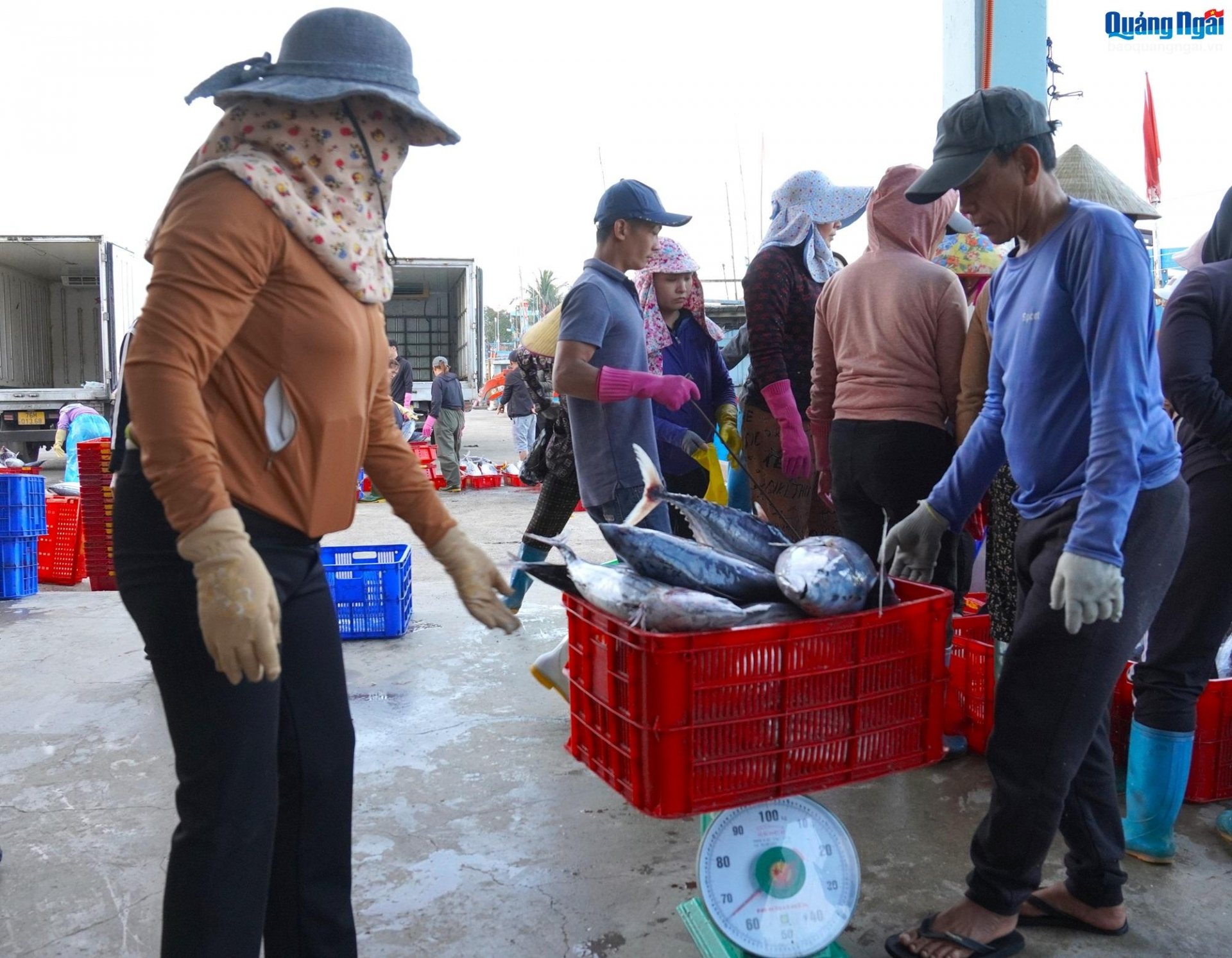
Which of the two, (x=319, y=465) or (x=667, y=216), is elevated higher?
(x=667, y=216)

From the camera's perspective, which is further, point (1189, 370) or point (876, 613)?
point (1189, 370)

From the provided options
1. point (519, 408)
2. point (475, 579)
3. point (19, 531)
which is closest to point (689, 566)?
point (475, 579)

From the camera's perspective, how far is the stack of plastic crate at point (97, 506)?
490 centimetres

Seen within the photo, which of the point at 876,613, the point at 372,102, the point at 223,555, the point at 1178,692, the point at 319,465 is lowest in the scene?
the point at 1178,692

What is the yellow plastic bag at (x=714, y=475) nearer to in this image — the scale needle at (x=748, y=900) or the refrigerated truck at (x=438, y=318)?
the scale needle at (x=748, y=900)

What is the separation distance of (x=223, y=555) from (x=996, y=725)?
65.8 inches

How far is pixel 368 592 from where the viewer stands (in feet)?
16.5

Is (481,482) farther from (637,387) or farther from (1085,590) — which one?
(1085,590)

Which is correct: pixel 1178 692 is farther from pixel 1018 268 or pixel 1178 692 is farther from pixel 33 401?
pixel 33 401

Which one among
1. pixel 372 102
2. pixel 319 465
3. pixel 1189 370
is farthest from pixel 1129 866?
pixel 372 102

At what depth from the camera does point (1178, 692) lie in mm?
2660

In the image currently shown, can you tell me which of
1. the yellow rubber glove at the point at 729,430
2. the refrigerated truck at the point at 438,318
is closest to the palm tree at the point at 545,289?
the refrigerated truck at the point at 438,318

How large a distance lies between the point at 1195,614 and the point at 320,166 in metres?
2.45

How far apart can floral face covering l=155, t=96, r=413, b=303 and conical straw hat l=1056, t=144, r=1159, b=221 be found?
9.00ft
